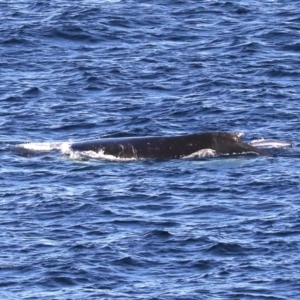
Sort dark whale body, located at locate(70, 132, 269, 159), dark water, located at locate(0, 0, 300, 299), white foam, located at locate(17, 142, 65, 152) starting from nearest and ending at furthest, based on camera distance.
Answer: dark water, located at locate(0, 0, 300, 299) < dark whale body, located at locate(70, 132, 269, 159) < white foam, located at locate(17, 142, 65, 152)

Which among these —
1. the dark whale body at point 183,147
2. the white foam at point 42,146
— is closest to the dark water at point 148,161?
the dark whale body at point 183,147

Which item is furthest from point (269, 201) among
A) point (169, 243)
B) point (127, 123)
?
point (127, 123)

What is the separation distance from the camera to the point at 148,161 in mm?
35500

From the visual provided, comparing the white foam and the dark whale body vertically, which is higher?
the dark whale body

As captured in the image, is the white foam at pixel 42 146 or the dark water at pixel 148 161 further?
the white foam at pixel 42 146

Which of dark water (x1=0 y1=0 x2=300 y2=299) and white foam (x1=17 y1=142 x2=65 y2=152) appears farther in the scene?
white foam (x1=17 y1=142 x2=65 y2=152)

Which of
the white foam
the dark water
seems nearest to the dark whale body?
the dark water

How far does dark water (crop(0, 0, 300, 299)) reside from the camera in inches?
1071

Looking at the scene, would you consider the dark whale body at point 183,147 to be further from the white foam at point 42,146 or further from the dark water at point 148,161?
the white foam at point 42,146

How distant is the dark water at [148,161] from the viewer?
27.2 meters

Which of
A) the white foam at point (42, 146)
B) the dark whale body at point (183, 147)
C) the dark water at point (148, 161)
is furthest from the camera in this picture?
the white foam at point (42, 146)

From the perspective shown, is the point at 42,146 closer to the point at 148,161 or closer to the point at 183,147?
the point at 148,161

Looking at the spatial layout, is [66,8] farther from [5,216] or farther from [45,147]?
[5,216]

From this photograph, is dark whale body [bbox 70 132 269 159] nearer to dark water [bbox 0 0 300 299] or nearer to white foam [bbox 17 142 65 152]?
dark water [bbox 0 0 300 299]
